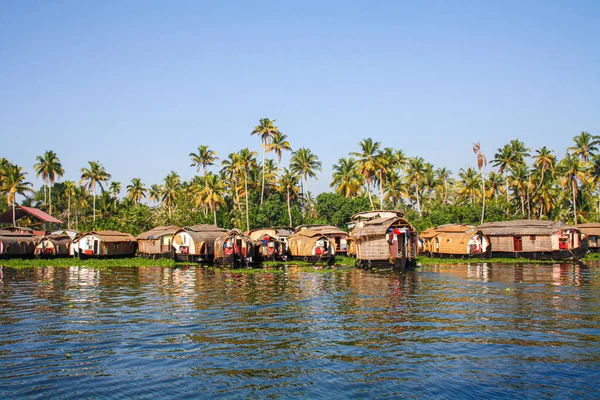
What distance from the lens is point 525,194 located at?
2717 inches

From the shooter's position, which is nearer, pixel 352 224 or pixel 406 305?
pixel 406 305

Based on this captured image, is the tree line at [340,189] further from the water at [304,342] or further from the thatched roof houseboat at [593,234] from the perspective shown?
the water at [304,342]

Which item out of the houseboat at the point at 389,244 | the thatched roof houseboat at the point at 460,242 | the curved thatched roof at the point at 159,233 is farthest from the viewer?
the curved thatched roof at the point at 159,233

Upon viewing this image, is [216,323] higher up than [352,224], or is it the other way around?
[352,224]

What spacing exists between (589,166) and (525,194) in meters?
8.07

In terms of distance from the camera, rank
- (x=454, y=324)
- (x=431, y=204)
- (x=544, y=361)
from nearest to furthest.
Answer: (x=544, y=361) → (x=454, y=324) → (x=431, y=204)

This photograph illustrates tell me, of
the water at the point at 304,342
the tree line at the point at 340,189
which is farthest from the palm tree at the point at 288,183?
the water at the point at 304,342

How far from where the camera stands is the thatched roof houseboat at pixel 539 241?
42094 mm

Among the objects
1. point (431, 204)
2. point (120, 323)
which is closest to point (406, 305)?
point (120, 323)

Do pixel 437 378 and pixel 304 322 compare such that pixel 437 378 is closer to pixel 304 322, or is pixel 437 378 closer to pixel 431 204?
pixel 304 322

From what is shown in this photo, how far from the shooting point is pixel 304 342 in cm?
1323

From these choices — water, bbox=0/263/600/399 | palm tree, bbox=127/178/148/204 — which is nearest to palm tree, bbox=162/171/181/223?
palm tree, bbox=127/178/148/204

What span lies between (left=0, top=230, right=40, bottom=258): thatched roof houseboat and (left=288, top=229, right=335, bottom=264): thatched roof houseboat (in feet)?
89.9

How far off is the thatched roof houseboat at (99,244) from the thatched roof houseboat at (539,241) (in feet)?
112
